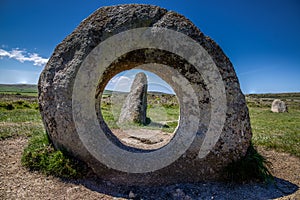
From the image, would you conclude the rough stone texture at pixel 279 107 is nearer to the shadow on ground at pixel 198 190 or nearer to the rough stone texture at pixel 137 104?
the rough stone texture at pixel 137 104

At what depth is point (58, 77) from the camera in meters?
4.93

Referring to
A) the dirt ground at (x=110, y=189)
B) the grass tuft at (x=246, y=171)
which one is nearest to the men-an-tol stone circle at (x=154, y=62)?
the grass tuft at (x=246, y=171)

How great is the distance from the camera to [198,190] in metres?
4.57

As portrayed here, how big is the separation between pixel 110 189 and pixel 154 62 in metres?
2.95

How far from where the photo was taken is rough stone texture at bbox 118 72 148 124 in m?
13.1

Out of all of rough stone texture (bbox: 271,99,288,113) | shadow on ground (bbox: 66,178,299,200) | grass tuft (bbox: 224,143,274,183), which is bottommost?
shadow on ground (bbox: 66,178,299,200)

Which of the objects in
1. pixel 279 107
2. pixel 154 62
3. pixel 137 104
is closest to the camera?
pixel 154 62

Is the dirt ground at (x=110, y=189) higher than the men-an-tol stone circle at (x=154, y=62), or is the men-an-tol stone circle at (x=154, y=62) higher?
the men-an-tol stone circle at (x=154, y=62)

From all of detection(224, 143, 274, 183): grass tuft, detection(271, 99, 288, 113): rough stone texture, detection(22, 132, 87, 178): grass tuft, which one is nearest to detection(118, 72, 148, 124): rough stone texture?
detection(22, 132, 87, 178): grass tuft

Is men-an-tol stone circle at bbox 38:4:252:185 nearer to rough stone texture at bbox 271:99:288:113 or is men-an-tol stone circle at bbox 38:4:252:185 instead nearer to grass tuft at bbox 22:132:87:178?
grass tuft at bbox 22:132:87:178

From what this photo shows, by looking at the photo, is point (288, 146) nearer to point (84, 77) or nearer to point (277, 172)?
point (277, 172)

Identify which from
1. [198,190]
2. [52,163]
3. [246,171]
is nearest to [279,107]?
[246,171]

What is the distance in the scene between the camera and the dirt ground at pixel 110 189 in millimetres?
4199

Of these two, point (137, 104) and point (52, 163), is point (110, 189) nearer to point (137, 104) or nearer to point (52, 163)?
point (52, 163)
